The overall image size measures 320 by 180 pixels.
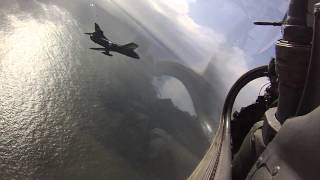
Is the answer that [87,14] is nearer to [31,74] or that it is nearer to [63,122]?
[31,74]

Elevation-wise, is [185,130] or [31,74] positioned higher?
[31,74]

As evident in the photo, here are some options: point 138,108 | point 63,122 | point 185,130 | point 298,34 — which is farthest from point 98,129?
point 298,34

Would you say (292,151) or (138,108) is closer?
(292,151)

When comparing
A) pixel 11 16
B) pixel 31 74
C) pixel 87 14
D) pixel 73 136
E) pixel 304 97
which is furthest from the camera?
pixel 87 14

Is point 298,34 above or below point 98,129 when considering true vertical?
above

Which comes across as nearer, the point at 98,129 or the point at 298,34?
the point at 298,34

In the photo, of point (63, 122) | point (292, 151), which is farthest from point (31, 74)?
point (292, 151)

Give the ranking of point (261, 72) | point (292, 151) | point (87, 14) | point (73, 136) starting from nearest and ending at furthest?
point (292, 151), point (261, 72), point (73, 136), point (87, 14)

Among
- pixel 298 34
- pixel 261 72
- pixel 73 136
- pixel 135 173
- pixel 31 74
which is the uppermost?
pixel 298 34

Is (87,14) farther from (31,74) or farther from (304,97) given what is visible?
(304,97)
